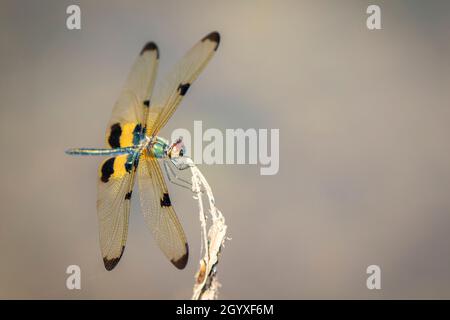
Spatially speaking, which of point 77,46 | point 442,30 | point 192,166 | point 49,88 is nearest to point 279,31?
point 442,30

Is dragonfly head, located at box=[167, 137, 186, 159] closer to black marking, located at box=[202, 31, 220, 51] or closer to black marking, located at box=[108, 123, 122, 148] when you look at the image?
black marking, located at box=[108, 123, 122, 148]

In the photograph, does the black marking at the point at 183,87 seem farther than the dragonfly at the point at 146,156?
Yes

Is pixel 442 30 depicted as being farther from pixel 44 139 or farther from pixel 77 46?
pixel 44 139

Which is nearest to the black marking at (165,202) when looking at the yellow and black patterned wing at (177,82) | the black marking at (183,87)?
the yellow and black patterned wing at (177,82)

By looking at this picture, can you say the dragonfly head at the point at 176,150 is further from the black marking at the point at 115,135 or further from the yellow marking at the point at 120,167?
the black marking at the point at 115,135

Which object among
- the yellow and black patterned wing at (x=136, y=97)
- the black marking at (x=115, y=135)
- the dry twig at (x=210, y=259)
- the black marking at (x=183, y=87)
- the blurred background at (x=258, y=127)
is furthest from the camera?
the blurred background at (x=258, y=127)

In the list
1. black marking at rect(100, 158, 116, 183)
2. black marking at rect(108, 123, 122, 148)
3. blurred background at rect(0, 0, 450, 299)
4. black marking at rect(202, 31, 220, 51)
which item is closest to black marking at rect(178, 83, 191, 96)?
black marking at rect(202, 31, 220, 51)
